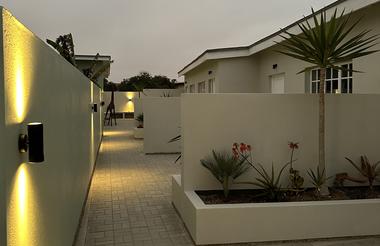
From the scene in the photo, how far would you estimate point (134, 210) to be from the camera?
6.58m

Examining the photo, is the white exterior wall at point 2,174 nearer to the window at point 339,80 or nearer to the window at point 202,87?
the window at point 339,80

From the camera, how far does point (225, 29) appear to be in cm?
2589

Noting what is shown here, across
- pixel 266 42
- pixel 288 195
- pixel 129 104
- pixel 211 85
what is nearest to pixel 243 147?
pixel 288 195

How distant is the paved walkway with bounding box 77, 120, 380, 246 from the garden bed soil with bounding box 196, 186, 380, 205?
23.3 inches

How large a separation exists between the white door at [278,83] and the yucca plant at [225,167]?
7645 mm

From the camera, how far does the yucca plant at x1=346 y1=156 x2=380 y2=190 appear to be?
5828 millimetres

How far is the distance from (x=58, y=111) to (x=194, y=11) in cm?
1703

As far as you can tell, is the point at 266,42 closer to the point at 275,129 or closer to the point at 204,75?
the point at 204,75

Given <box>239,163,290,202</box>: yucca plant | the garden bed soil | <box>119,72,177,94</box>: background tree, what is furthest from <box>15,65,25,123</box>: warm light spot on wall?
<box>119,72,177,94</box>: background tree

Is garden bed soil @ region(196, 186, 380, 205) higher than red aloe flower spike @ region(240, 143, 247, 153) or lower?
lower

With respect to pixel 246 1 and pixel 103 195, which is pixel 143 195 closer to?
pixel 103 195

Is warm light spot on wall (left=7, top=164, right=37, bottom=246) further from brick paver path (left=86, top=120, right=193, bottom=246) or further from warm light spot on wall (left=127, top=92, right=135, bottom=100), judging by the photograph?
warm light spot on wall (left=127, top=92, right=135, bottom=100)

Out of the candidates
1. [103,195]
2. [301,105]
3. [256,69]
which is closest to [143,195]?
[103,195]

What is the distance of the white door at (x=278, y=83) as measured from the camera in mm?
13039
